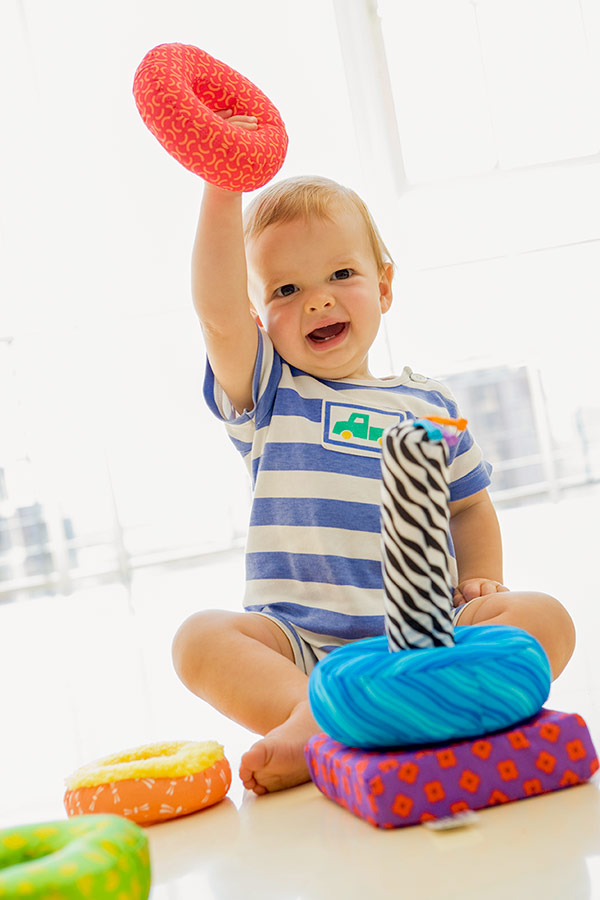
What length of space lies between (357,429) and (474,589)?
22cm

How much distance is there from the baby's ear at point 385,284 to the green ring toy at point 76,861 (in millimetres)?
823

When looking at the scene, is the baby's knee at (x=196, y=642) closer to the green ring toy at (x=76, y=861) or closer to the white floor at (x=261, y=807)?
the white floor at (x=261, y=807)

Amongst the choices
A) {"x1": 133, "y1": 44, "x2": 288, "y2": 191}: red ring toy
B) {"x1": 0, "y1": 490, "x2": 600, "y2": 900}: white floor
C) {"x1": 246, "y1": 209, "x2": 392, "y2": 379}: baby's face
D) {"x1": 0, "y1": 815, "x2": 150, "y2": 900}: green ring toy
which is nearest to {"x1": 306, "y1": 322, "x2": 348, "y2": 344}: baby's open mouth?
{"x1": 246, "y1": 209, "x2": 392, "y2": 379}: baby's face

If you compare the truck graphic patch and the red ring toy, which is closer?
the red ring toy

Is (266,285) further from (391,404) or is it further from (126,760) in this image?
(126,760)

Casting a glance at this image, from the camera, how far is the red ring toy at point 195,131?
2.63ft

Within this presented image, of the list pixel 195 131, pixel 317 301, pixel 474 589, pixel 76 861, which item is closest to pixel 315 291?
pixel 317 301

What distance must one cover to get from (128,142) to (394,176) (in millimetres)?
1074

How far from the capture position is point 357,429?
0.98 meters

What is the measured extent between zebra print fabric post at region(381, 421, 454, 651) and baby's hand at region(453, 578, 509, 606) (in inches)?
13.4

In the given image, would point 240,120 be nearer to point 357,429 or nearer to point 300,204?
point 300,204

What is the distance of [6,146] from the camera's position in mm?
3480

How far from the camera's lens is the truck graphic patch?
3.19 feet

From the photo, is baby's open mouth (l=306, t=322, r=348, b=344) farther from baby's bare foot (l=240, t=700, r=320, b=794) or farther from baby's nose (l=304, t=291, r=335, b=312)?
baby's bare foot (l=240, t=700, r=320, b=794)
